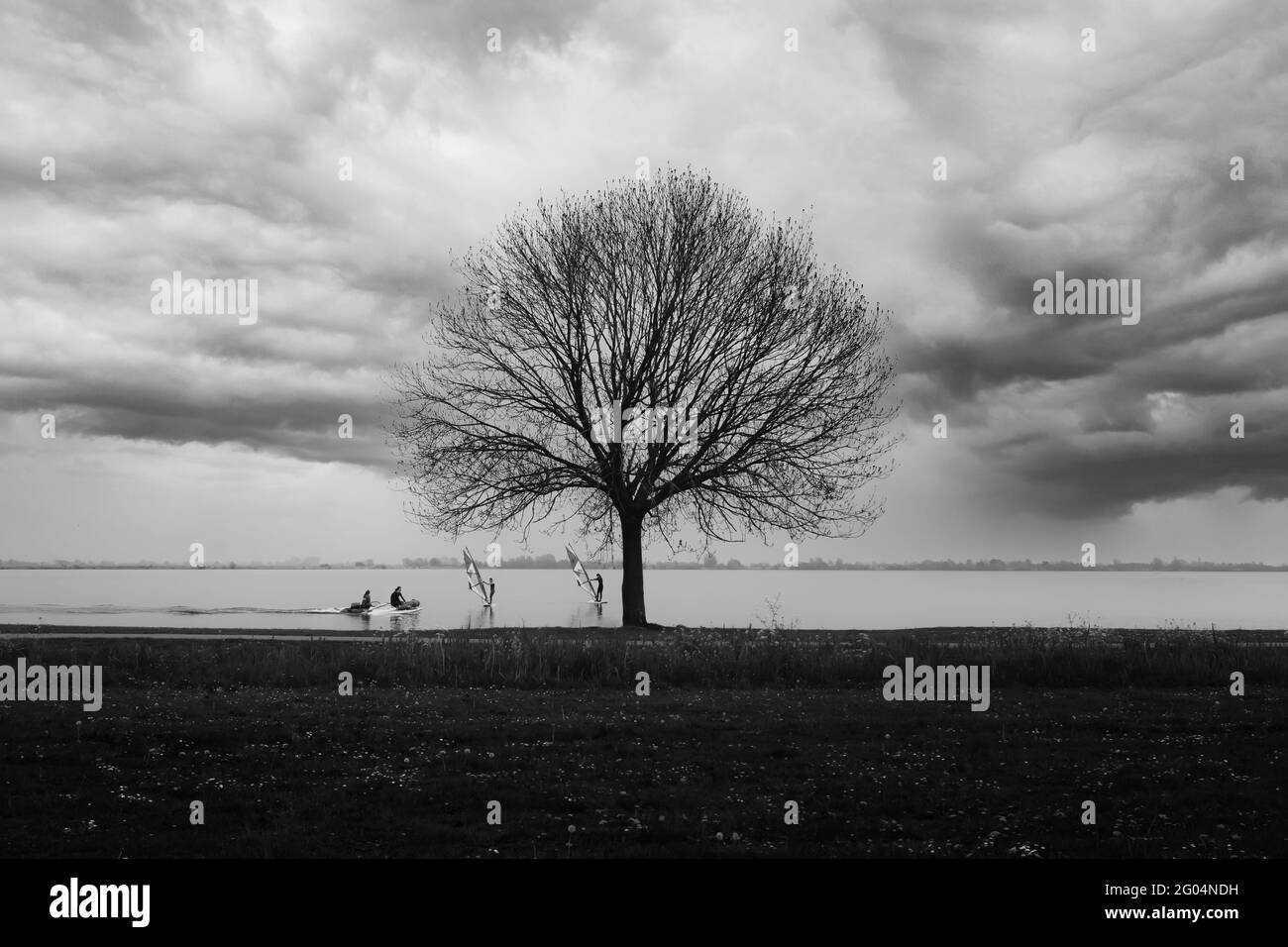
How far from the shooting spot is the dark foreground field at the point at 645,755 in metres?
11.3

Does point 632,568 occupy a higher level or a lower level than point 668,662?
higher

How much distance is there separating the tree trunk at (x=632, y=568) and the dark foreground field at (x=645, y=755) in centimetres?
1499

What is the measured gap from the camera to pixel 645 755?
15.6 metres

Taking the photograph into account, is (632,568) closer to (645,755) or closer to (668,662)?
(668,662)

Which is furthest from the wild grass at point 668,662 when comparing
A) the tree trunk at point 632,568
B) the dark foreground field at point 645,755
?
the tree trunk at point 632,568

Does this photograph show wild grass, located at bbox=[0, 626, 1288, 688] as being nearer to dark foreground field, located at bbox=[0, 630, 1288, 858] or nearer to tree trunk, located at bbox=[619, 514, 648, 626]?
dark foreground field, located at bbox=[0, 630, 1288, 858]

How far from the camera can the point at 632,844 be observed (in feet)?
35.4

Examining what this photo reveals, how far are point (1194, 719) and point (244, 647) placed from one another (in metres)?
22.6

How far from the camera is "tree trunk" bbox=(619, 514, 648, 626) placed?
4119 cm

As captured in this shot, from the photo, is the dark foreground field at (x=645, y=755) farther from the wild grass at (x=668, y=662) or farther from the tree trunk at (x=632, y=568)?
the tree trunk at (x=632, y=568)

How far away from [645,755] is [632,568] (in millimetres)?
25892

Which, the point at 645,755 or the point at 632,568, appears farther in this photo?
the point at 632,568

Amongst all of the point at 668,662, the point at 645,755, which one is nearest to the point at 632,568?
the point at 668,662
